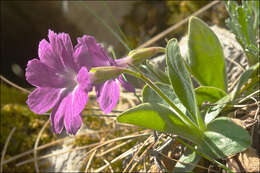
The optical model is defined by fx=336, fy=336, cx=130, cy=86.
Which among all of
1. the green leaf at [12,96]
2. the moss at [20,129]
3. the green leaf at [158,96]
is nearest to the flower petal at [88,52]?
the green leaf at [158,96]

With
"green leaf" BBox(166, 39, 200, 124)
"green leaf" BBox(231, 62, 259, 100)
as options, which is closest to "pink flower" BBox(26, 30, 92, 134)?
"green leaf" BBox(166, 39, 200, 124)

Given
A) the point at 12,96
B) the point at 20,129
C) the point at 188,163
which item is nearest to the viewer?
the point at 188,163

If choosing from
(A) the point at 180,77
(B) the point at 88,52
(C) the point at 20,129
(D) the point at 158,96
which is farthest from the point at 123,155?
(C) the point at 20,129

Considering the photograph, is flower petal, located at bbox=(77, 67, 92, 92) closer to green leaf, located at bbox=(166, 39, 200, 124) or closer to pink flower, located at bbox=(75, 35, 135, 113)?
pink flower, located at bbox=(75, 35, 135, 113)

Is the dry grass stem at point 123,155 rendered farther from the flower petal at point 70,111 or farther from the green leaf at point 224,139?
the flower petal at point 70,111

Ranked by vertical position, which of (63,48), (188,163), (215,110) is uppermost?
(63,48)

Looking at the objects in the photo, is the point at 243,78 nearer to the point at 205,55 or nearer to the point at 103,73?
the point at 205,55

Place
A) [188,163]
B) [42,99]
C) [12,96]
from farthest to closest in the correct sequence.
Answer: [12,96] < [188,163] < [42,99]
